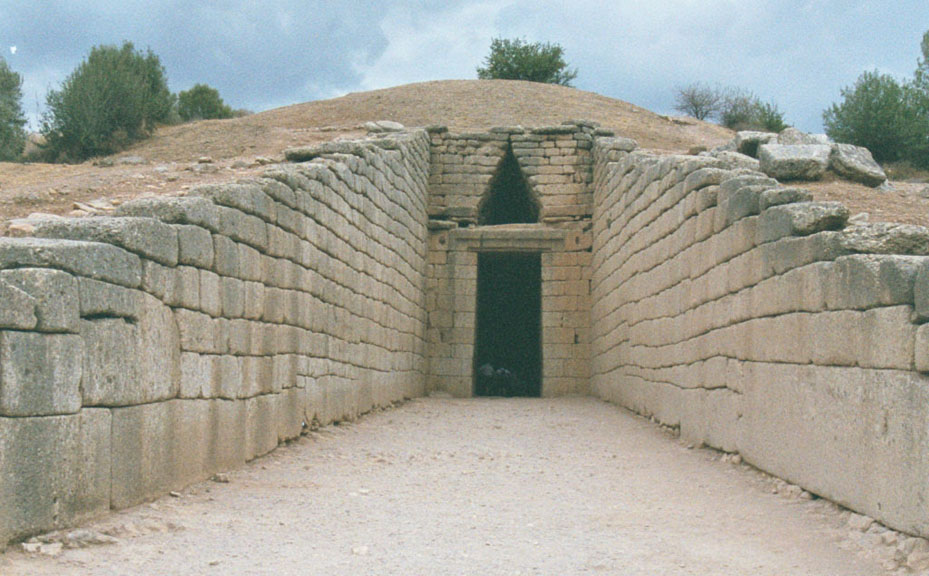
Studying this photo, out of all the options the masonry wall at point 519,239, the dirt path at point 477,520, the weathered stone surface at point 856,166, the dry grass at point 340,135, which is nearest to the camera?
the dirt path at point 477,520

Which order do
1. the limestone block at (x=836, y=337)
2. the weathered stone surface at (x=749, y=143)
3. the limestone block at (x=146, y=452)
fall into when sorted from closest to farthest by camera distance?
the limestone block at (x=146, y=452) → the limestone block at (x=836, y=337) → the weathered stone surface at (x=749, y=143)

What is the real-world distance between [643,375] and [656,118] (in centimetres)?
1303

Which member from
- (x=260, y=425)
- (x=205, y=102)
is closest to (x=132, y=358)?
(x=260, y=425)

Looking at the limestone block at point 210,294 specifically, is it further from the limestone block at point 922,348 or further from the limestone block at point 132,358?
the limestone block at point 922,348

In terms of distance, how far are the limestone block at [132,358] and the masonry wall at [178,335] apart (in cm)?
1

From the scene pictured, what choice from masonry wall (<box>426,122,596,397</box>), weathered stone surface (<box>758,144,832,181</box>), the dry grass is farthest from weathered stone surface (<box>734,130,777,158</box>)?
masonry wall (<box>426,122,596,397</box>)

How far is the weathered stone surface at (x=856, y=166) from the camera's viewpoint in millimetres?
11070

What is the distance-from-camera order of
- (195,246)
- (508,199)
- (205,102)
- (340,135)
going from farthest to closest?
1. (205,102)
2. (508,199)
3. (340,135)
4. (195,246)

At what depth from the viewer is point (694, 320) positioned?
8273mm

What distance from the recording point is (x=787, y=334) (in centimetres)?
589

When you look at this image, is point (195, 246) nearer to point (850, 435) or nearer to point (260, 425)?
point (260, 425)

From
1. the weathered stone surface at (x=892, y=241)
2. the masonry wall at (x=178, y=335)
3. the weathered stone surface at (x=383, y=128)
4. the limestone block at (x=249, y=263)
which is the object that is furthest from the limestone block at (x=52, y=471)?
the weathered stone surface at (x=383, y=128)

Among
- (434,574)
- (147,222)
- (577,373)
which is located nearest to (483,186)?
(577,373)

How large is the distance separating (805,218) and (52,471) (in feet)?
15.9
